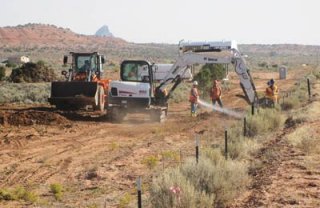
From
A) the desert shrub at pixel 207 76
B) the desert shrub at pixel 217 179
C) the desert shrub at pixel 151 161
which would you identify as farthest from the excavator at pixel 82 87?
the desert shrub at pixel 217 179

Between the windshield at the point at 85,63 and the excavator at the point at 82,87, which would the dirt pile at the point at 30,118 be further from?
the windshield at the point at 85,63

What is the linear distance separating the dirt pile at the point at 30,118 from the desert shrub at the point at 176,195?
1315 centimetres

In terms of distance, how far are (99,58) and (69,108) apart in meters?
2.77

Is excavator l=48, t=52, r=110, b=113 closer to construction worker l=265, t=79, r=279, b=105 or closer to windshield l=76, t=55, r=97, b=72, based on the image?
windshield l=76, t=55, r=97, b=72

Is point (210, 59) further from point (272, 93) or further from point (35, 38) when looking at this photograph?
point (35, 38)

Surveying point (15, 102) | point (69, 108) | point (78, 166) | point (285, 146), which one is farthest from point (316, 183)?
point (15, 102)

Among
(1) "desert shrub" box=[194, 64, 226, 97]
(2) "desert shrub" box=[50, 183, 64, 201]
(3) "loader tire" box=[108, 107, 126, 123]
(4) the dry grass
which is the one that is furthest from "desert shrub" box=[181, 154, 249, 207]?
(1) "desert shrub" box=[194, 64, 226, 97]

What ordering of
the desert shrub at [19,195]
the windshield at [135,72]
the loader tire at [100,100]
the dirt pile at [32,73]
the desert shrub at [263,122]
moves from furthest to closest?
the dirt pile at [32,73]
the loader tire at [100,100]
the windshield at [135,72]
the desert shrub at [263,122]
the desert shrub at [19,195]

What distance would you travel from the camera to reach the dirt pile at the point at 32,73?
142 feet

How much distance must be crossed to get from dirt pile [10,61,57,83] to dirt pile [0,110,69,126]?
20825 millimetres

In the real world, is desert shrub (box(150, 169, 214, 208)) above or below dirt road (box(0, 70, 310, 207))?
above

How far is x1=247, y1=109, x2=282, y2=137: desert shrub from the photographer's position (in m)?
18.6

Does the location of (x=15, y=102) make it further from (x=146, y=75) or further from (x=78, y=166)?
(x=78, y=166)

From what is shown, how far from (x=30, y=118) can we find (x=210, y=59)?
25.8 ft
